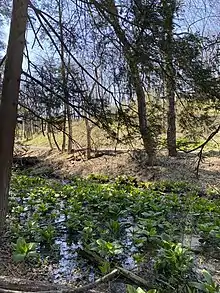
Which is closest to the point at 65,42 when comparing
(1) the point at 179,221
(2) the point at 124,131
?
(2) the point at 124,131

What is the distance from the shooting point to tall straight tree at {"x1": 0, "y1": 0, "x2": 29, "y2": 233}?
381cm

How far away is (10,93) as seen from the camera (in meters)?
3.81

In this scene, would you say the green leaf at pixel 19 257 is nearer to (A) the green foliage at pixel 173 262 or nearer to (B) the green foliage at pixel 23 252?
(B) the green foliage at pixel 23 252

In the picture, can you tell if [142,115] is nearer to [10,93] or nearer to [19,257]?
[10,93]

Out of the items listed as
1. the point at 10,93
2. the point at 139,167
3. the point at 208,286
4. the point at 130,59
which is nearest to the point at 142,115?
the point at 130,59

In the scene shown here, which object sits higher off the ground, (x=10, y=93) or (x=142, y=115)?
(x=10, y=93)

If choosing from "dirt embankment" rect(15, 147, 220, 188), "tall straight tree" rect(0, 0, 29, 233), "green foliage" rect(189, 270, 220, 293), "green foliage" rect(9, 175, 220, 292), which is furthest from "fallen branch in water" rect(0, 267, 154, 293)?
"dirt embankment" rect(15, 147, 220, 188)

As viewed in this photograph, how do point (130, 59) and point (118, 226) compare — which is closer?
point (118, 226)

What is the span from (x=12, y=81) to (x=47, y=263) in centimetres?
199

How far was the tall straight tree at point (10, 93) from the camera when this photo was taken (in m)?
3.81

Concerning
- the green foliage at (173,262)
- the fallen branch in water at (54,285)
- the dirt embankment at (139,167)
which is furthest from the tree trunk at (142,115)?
the dirt embankment at (139,167)

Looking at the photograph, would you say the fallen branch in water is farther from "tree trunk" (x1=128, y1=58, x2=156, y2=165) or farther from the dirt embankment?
the dirt embankment

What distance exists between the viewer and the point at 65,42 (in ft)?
15.8

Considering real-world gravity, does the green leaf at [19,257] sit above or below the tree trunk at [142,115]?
below
